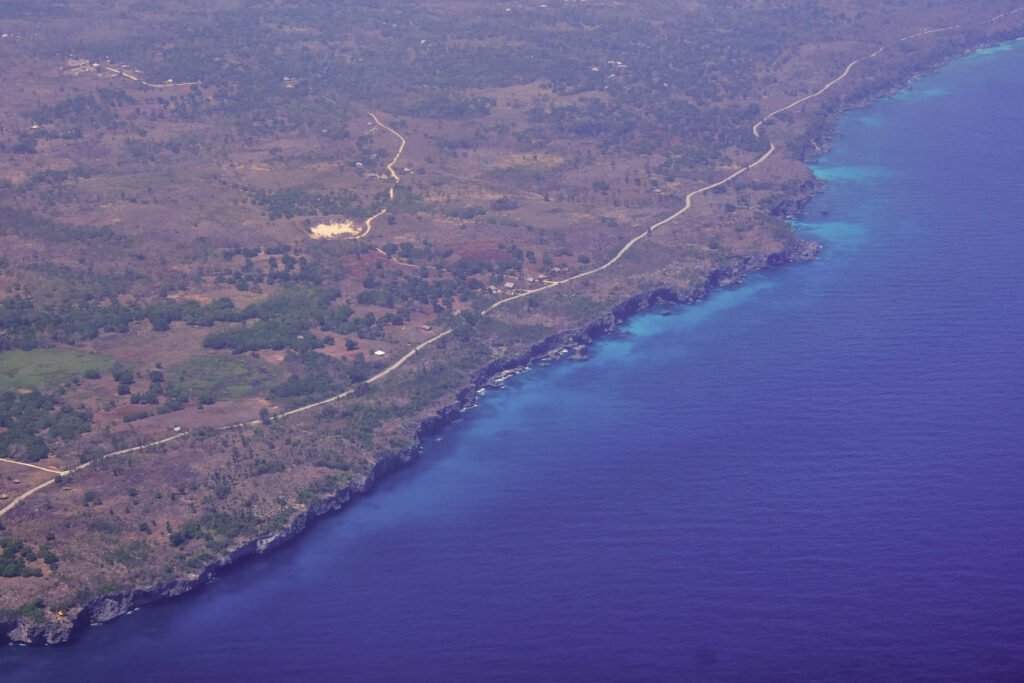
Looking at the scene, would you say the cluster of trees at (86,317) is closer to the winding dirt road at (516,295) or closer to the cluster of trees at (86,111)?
the winding dirt road at (516,295)

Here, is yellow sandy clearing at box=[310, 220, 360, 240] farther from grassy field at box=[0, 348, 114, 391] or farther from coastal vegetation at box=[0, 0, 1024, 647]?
grassy field at box=[0, 348, 114, 391]

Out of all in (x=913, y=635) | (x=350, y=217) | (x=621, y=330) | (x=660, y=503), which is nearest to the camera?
(x=913, y=635)

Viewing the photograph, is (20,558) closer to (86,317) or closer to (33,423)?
(33,423)

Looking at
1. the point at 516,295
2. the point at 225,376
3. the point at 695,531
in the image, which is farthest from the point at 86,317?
Result: the point at 695,531

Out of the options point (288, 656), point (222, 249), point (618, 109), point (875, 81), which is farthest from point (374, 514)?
point (875, 81)

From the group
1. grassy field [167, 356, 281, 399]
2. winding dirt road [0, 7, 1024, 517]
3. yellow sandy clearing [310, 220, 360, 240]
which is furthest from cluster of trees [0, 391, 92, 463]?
yellow sandy clearing [310, 220, 360, 240]

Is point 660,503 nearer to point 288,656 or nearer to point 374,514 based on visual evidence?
point 374,514

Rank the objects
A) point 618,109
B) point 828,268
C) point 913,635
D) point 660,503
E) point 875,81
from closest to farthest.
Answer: point 913,635, point 660,503, point 828,268, point 618,109, point 875,81
